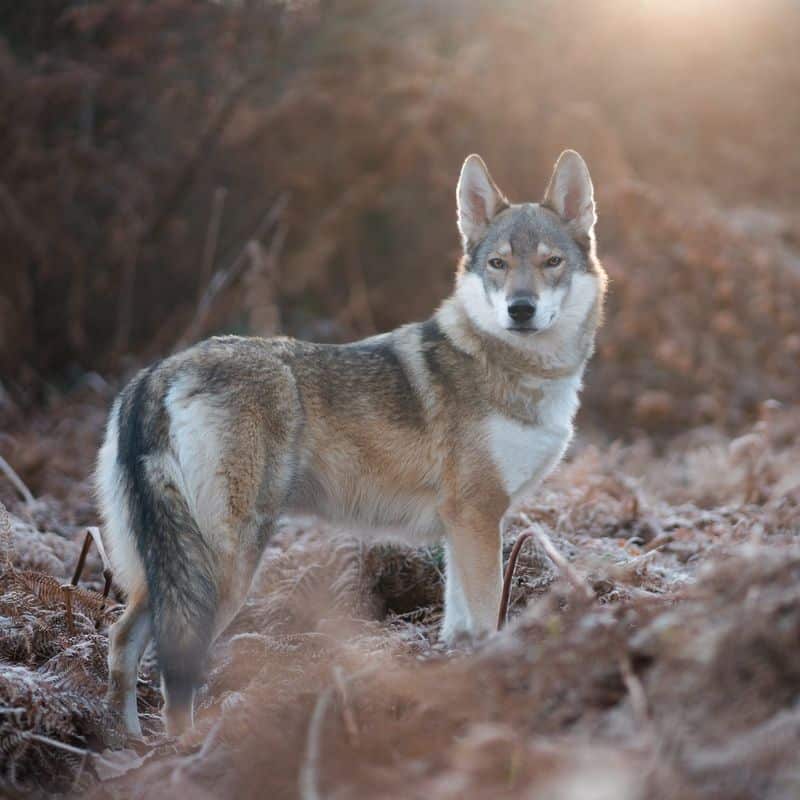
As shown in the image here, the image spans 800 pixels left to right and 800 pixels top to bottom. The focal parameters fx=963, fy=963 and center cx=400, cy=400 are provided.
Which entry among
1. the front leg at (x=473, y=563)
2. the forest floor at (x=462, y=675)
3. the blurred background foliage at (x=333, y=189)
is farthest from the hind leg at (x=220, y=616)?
the blurred background foliage at (x=333, y=189)

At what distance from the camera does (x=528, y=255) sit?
16.6ft

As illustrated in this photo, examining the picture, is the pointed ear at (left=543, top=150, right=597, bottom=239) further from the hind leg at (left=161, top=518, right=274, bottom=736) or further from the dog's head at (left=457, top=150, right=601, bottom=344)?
the hind leg at (left=161, top=518, right=274, bottom=736)

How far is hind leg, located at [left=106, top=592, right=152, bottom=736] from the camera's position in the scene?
168 inches

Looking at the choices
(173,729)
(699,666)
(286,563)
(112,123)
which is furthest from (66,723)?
(112,123)

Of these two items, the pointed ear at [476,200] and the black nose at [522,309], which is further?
the pointed ear at [476,200]

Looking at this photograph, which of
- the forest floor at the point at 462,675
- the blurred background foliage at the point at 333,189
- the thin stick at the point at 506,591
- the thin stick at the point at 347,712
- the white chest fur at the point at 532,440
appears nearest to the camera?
the forest floor at the point at 462,675

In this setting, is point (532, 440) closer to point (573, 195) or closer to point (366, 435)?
point (366, 435)

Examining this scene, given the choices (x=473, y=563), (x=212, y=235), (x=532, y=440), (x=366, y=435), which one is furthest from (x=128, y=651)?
(x=212, y=235)

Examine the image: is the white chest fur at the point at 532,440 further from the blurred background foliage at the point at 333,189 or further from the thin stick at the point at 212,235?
the blurred background foliage at the point at 333,189

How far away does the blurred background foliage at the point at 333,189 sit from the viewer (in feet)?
36.1

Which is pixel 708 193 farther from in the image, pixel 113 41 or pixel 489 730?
pixel 489 730

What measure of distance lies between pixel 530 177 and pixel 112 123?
17.6 ft

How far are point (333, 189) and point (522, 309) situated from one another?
8699 millimetres

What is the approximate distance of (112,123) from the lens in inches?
453
